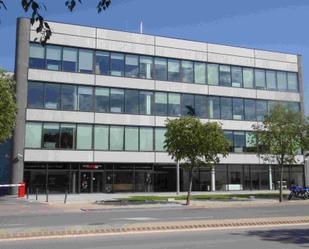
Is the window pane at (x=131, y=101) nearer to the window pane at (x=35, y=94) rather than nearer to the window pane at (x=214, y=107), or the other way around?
the window pane at (x=35, y=94)

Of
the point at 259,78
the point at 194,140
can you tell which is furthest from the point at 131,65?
the point at 194,140

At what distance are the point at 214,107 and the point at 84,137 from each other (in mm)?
14313

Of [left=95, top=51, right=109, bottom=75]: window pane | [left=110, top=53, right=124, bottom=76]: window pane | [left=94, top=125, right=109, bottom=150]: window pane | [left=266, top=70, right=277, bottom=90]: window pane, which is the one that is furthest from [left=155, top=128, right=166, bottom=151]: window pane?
[left=266, top=70, right=277, bottom=90]: window pane

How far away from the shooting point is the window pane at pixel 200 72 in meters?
48.8

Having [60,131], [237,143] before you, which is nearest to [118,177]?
[60,131]

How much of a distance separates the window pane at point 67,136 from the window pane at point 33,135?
1.93 m

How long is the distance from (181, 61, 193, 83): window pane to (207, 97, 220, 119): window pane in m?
2.95

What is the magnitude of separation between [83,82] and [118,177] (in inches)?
372

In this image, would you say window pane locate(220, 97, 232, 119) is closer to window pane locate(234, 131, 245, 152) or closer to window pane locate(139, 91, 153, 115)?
window pane locate(234, 131, 245, 152)

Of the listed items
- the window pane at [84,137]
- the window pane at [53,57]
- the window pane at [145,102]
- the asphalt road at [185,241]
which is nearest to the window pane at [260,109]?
the window pane at [145,102]

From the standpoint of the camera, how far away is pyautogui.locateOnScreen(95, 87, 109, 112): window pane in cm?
4406

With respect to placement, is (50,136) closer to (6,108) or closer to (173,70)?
(6,108)

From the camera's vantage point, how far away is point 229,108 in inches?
1970

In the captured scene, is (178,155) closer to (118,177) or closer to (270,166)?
(118,177)
